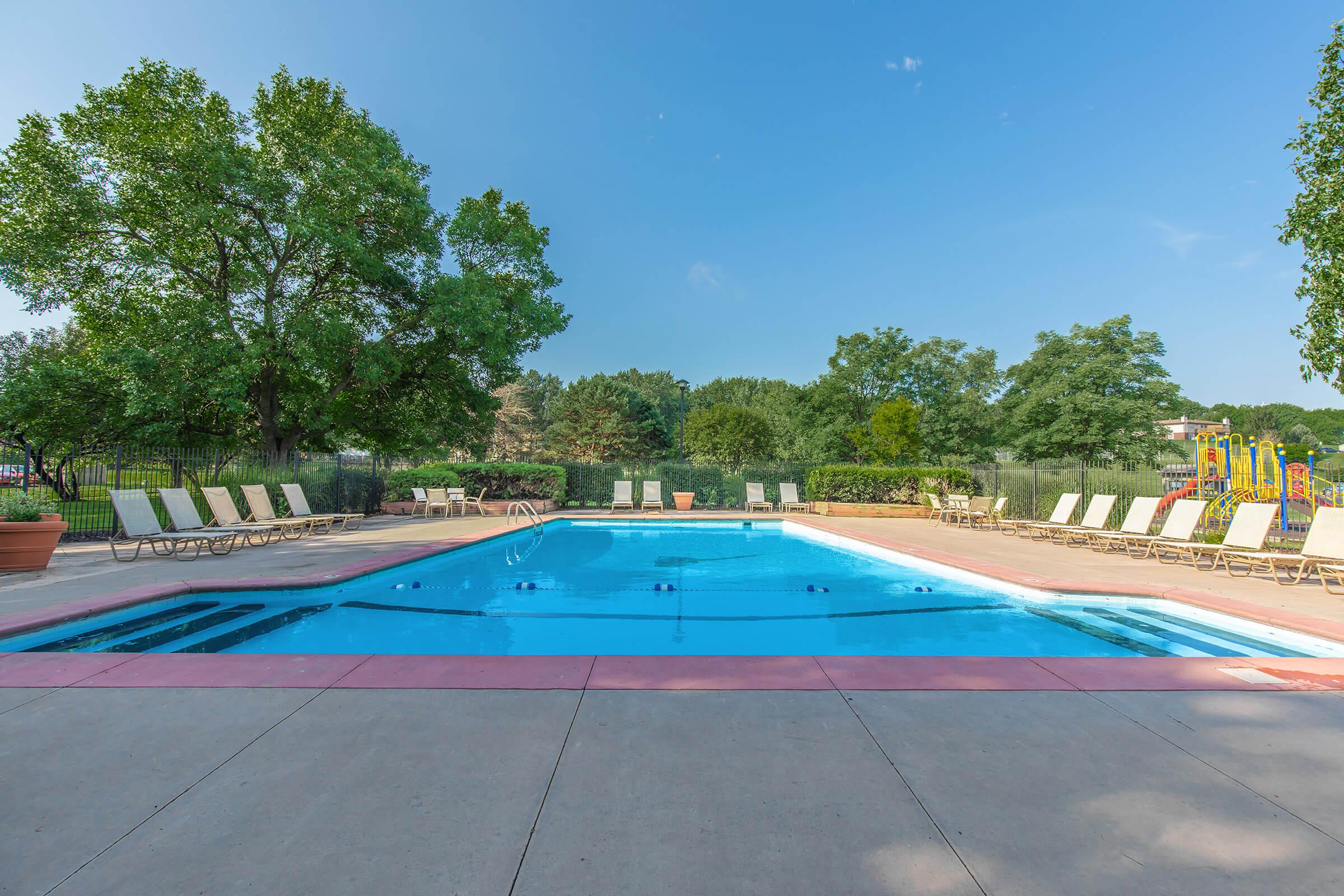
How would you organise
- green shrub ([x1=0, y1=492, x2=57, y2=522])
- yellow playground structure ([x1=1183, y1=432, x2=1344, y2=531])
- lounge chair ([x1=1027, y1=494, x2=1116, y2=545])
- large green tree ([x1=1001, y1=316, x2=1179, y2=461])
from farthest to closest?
large green tree ([x1=1001, y1=316, x2=1179, y2=461])
lounge chair ([x1=1027, y1=494, x2=1116, y2=545])
yellow playground structure ([x1=1183, y1=432, x2=1344, y2=531])
green shrub ([x1=0, y1=492, x2=57, y2=522])

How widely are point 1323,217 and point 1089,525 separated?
6.15 meters

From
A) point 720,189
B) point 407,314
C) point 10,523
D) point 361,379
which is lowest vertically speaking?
point 10,523

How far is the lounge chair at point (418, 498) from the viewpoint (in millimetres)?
16875

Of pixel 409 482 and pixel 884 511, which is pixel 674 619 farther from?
pixel 409 482

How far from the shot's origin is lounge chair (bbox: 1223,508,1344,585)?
6.51 meters

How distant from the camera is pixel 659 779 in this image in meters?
2.21

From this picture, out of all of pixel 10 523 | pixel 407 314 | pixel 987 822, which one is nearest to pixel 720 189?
pixel 407 314

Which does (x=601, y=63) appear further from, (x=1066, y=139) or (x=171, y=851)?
(x=171, y=851)

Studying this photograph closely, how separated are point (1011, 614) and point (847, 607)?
161cm

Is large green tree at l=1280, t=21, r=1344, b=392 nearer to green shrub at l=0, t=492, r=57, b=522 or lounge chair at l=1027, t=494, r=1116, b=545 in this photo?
lounge chair at l=1027, t=494, r=1116, b=545

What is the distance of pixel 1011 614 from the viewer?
5.86m

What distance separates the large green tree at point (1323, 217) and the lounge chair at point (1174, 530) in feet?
12.4

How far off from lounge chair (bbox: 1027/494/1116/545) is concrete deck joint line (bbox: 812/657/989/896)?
9498 mm

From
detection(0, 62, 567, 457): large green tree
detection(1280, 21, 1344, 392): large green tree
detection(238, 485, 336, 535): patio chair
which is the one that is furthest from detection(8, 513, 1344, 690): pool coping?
detection(0, 62, 567, 457): large green tree
